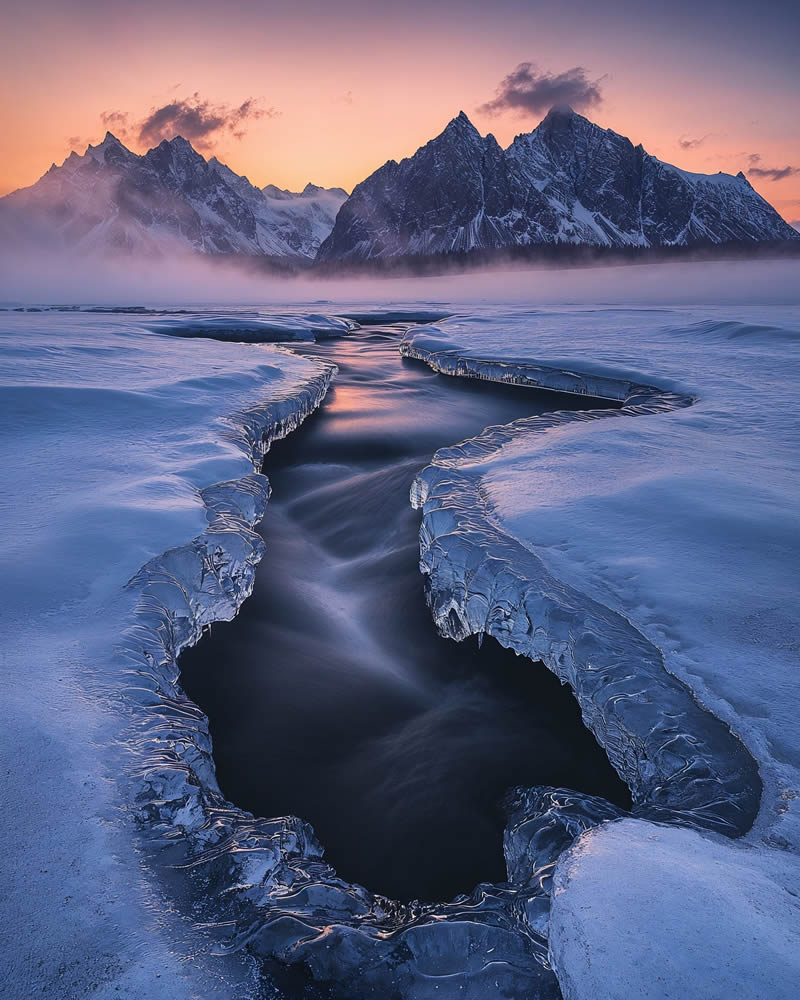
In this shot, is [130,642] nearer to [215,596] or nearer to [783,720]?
[215,596]

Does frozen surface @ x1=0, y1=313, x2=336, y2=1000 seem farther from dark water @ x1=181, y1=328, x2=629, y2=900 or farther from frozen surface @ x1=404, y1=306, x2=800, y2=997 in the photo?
frozen surface @ x1=404, y1=306, x2=800, y2=997

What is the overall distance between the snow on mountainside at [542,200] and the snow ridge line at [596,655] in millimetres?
152363

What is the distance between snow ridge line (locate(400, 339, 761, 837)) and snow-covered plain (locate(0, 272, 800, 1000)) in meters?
0.01

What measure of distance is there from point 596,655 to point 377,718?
1.19m

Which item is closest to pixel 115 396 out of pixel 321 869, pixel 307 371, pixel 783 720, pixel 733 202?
pixel 307 371

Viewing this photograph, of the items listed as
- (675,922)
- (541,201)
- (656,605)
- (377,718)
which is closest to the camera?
(675,922)

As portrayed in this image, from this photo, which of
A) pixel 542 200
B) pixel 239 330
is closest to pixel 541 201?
pixel 542 200

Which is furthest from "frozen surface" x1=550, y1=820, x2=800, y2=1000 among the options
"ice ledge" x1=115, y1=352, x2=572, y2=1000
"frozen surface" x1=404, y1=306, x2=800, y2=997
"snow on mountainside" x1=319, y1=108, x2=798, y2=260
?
"snow on mountainside" x1=319, y1=108, x2=798, y2=260

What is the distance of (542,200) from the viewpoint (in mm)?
159625

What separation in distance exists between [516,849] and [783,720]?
1032mm

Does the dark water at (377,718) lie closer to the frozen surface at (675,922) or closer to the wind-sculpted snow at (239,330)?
the frozen surface at (675,922)

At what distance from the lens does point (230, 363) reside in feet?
29.6

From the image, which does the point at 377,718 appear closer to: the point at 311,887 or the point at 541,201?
the point at 311,887

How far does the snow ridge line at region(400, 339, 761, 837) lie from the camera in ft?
5.67
